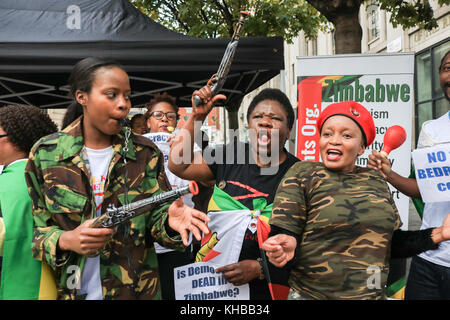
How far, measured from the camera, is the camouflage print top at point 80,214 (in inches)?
65.9

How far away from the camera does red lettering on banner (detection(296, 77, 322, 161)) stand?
4566 millimetres

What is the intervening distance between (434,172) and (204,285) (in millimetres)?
1403

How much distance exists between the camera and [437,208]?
2.38 meters

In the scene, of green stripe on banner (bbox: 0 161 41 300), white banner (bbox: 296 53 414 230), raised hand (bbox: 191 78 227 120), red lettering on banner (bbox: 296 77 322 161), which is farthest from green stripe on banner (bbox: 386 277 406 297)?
green stripe on banner (bbox: 0 161 41 300)

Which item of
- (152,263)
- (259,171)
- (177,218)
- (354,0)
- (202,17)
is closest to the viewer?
(177,218)

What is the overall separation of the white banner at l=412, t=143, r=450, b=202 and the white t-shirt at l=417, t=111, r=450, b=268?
0.64 feet

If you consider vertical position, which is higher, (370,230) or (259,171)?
(259,171)

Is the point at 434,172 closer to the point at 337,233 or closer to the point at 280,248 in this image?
the point at 337,233

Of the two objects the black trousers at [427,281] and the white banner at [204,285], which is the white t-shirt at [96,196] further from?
the black trousers at [427,281]

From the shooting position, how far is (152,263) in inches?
72.6
